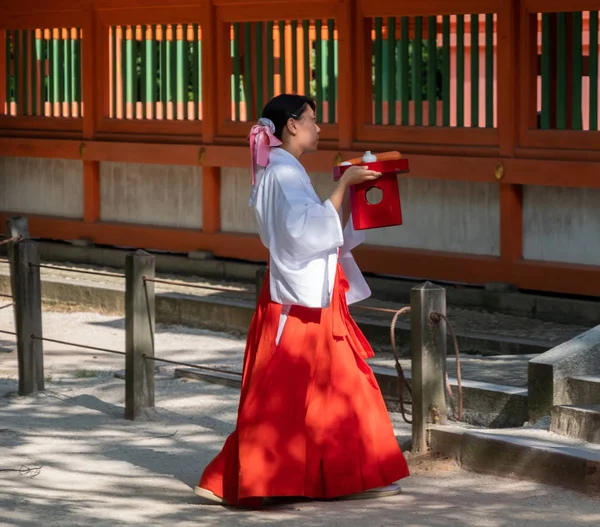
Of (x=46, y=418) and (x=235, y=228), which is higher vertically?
(x=235, y=228)

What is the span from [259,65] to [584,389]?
6031mm

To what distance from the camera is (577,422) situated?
6445 mm

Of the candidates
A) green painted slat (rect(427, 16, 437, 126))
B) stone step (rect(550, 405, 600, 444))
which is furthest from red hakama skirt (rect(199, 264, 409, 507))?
green painted slat (rect(427, 16, 437, 126))

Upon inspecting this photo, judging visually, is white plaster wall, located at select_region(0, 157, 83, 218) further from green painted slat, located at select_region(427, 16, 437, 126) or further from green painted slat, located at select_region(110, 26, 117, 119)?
green painted slat, located at select_region(427, 16, 437, 126)

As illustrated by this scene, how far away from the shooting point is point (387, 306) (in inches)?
422

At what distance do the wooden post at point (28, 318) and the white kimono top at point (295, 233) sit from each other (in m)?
3.27

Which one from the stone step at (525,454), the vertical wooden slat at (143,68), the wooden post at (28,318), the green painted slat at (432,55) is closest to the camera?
the stone step at (525,454)

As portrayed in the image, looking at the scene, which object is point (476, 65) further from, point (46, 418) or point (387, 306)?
point (46, 418)

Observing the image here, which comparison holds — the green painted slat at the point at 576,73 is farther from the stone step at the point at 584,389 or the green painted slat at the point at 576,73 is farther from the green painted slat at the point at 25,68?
the green painted slat at the point at 25,68

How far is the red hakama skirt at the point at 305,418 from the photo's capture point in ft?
19.2

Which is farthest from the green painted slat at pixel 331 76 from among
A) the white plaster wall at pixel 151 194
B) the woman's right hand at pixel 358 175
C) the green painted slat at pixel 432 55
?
the woman's right hand at pixel 358 175

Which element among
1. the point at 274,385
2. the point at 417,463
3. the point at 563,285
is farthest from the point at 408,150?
the point at 274,385

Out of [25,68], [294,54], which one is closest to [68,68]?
[25,68]

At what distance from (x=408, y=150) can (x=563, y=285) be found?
1713mm
